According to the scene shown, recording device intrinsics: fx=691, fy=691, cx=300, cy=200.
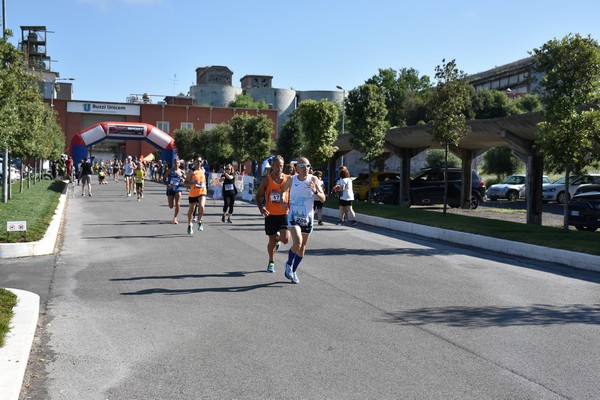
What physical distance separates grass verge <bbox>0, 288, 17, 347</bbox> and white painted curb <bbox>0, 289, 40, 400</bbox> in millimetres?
40

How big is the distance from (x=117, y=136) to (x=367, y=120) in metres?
32.3

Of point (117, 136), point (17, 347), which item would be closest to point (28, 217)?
point (17, 347)

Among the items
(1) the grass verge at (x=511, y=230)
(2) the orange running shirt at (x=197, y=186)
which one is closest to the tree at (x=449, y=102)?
(1) the grass verge at (x=511, y=230)

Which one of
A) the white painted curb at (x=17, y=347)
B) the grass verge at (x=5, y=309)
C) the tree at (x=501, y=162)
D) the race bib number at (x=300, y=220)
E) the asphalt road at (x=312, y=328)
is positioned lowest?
the asphalt road at (x=312, y=328)

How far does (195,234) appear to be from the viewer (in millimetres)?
16719

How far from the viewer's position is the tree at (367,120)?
95.2 ft

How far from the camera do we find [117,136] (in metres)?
55.8

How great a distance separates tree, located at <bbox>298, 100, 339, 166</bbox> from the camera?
3384 centimetres

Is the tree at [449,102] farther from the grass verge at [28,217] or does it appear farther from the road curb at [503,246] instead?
the grass verge at [28,217]

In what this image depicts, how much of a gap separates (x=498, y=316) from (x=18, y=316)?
17.2ft

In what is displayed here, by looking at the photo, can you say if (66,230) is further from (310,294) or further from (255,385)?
(255,385)

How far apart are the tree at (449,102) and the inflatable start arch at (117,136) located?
3557 cm

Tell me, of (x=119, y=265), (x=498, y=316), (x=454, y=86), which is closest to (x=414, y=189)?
(x=454, y=86)

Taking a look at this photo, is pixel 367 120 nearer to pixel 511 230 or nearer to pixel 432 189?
pixel 432 189
